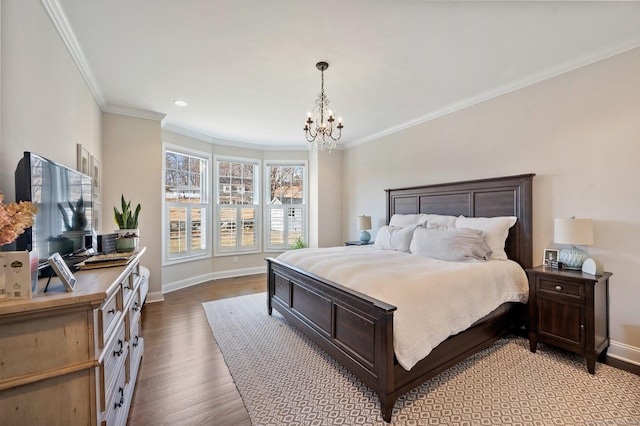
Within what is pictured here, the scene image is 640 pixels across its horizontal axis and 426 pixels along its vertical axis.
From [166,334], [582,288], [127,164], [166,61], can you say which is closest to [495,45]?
[582,288]

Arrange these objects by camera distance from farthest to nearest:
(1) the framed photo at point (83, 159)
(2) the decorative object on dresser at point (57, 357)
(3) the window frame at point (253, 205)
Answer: (3) the window frame at point (253, 205) → (1) the framed photo at point (83, 159) → (2) the decorative object on dresser at point (57, 357)

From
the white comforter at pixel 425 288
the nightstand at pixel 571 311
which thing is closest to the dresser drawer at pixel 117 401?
the white comforter at pixel 425 288

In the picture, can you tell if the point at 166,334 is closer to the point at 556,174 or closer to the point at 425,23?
the point at 425,23

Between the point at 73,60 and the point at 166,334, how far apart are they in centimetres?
281

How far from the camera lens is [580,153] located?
8.59 feet

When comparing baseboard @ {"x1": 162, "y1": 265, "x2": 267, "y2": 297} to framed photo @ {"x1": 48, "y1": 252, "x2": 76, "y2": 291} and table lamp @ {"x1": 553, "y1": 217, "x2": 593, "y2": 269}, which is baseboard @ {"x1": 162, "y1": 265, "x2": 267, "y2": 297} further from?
table lamp @ {"x1": 553, "y1": 217, "x2": 593, "y2": 269}

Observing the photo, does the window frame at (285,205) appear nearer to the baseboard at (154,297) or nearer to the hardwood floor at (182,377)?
the baseboard at (154,297)

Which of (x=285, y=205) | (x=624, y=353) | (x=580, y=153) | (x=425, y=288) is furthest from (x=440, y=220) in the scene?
(x=285, y=205)

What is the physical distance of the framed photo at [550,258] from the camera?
2.65 m

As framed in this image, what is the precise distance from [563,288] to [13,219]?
12.0 feet

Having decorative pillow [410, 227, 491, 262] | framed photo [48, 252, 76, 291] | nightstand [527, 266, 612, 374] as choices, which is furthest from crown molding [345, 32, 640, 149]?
framed photo [48, 252, 76, 291]

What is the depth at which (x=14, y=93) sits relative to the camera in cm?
151

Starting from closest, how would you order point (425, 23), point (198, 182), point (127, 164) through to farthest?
point (425, 23) < point (127, 164) < point (198, 182)

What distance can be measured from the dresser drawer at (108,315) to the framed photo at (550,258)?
356 cm
